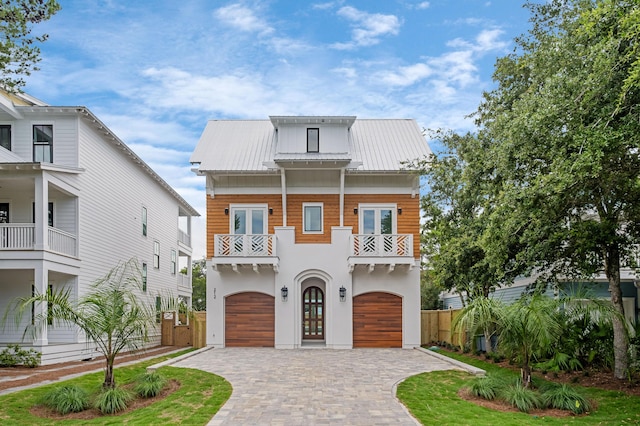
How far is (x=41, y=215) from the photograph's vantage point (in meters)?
17.4

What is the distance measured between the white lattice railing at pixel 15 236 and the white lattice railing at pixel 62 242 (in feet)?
2.13

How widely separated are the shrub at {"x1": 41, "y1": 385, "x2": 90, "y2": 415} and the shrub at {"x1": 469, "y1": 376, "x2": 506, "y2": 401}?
8.05 m

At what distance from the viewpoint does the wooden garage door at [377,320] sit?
22.2 meters

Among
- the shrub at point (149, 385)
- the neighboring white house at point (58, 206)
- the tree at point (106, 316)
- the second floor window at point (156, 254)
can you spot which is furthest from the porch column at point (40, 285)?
the second floor window at point (156, 254)

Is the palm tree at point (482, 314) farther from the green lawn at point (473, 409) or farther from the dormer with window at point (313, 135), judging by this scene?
the dormer with window at point (313, 135)

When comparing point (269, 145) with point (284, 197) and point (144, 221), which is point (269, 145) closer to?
point (284, 197)

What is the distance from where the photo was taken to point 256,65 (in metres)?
20.1

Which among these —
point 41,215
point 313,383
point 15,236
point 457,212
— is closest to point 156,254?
point 15,236

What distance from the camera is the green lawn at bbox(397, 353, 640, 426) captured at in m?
9.84

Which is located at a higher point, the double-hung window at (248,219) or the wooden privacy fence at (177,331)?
the double-hung window at (248,219)

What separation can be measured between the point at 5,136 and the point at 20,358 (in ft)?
28.5

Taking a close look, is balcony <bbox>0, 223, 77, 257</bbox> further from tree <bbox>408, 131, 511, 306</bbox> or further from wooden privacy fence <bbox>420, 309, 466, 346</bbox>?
wooden privacy fence <bbox>420, 309, 466, 346</bbox>

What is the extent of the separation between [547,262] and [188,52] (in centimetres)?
1351

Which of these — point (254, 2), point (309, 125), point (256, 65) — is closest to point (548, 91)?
point (254, 2)
